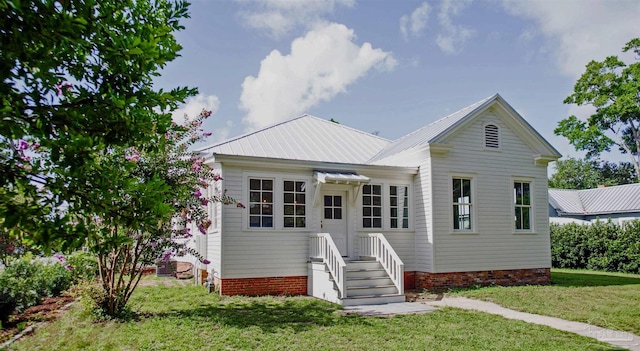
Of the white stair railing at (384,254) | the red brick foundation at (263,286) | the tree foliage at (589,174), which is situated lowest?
the red brick foundation at (263,286)

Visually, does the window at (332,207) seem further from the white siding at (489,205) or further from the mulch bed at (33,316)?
the mulch bed at (33,316)

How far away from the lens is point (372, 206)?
13.5 m

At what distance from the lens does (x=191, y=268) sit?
16969 millimetres

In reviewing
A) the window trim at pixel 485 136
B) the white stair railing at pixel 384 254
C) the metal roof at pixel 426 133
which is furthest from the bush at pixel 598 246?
the white stair railing at pixel 384 254

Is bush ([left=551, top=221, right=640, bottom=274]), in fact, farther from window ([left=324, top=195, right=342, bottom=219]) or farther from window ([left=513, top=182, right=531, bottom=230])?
window ([left=324, top=195, right=342, bottom=219])

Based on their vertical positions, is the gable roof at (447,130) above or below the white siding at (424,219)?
above

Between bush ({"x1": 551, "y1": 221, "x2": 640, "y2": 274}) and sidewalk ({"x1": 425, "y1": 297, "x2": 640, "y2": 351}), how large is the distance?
13.0m

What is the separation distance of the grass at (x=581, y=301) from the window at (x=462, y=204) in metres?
1.99

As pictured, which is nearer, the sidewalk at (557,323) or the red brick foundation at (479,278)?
the sidewalk at (557,323)

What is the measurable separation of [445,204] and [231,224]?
6278mm

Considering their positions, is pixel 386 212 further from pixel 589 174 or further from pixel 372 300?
pixel 589 174

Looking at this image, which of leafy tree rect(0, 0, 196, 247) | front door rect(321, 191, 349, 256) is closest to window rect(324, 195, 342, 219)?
front door rect(321, 191, 349, 256)

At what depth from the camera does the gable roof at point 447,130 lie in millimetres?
13750

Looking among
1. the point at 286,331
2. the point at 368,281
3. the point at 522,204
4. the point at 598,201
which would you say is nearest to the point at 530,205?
the point at 522,204
